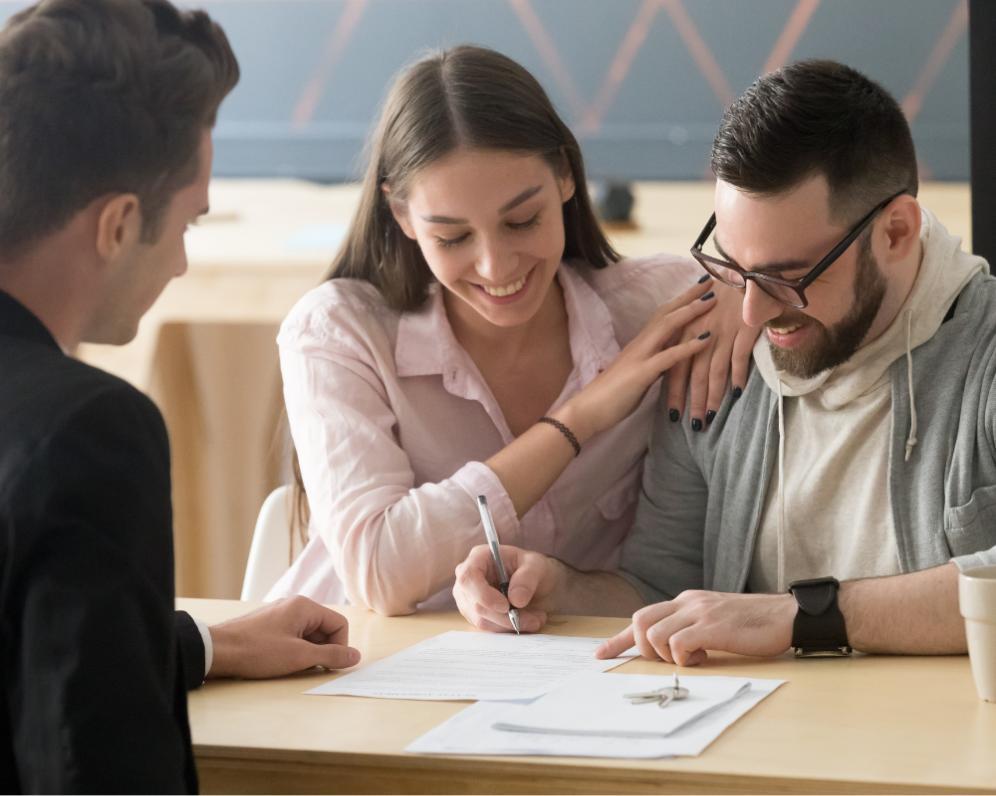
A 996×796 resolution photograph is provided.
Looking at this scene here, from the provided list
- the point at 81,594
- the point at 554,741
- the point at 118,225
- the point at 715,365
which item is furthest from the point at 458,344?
the point at 81,594

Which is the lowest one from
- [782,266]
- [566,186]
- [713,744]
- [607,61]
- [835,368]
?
[713,744]

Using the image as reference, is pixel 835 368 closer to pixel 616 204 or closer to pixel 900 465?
pixel 900 465

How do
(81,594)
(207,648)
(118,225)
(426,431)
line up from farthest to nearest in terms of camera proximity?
(426,431)
(207,648)
(118,225)
(81,594)

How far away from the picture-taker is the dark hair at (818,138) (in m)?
1.55

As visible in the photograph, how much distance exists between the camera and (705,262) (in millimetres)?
1641

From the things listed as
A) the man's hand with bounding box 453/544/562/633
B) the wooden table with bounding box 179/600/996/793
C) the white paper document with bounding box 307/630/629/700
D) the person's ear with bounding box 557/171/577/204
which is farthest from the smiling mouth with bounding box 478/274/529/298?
the wooden table with bounding box 179/600/996/793

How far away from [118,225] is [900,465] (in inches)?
36.0

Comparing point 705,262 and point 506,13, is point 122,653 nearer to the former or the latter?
point 705,262

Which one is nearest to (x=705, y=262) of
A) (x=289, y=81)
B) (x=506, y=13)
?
(x=506, y=13)

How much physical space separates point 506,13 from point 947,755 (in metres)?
2.87

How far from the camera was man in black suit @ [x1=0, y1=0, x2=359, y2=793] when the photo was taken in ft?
2.79

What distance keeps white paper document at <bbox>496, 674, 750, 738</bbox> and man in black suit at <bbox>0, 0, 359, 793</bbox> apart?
0.31 meters

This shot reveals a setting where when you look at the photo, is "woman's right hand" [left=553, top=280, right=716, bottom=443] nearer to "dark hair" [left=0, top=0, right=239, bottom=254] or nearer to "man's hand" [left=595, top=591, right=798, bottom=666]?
"man's hand" [left=595, top=591, right=798, bottom=666]

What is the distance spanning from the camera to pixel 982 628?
1194 mm
